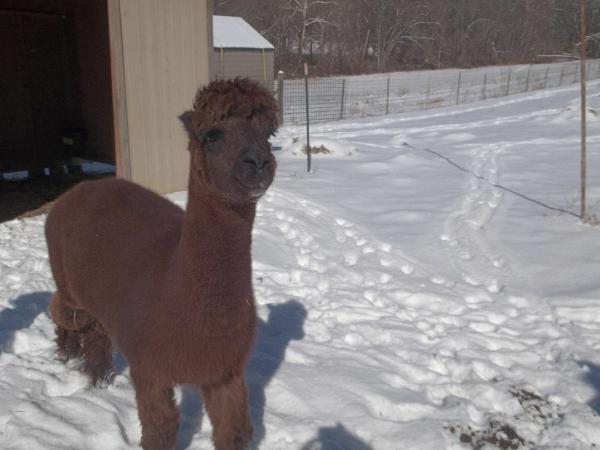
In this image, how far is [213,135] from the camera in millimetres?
1815

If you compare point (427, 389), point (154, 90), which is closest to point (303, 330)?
point (427, 389)

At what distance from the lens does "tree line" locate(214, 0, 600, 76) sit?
3828 cm

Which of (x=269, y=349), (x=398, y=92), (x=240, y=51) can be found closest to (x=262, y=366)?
(x=269, y=349)

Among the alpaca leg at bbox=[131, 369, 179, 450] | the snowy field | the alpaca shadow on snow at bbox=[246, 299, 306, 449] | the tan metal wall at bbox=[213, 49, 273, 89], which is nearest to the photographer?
the alpaca leg at bbox=[131, 369, 179, 450]

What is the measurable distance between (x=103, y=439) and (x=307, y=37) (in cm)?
3953

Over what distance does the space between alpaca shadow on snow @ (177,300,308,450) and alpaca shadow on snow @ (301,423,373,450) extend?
0.13ft

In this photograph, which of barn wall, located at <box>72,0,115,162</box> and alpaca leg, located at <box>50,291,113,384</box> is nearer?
alpaca leg, located at <box>50,291,113,384</box>

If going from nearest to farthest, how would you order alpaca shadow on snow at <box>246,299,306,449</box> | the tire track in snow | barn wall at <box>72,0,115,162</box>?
alpaca shadow on snow at <box>246,299,306,449</box> < the tire track in snow < barn wall at <box>72,0,115,162</box>

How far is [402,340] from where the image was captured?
3.72 m

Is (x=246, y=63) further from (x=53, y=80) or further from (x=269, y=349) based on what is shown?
(x=269, y=349)

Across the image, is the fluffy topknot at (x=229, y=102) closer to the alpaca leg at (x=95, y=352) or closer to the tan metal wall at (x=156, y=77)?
the alpaca leg at (x=95, y=352)

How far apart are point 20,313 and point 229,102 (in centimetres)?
311

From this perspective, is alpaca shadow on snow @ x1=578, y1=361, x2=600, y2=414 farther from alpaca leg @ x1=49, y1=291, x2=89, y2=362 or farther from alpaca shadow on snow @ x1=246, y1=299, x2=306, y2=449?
alpaca leg @ x1=49, y1=291, x2=89, y2=362

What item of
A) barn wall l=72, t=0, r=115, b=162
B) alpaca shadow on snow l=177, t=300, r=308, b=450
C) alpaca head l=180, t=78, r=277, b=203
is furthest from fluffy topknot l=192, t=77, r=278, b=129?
barn wall l=72, t=0, r=115, b=162
